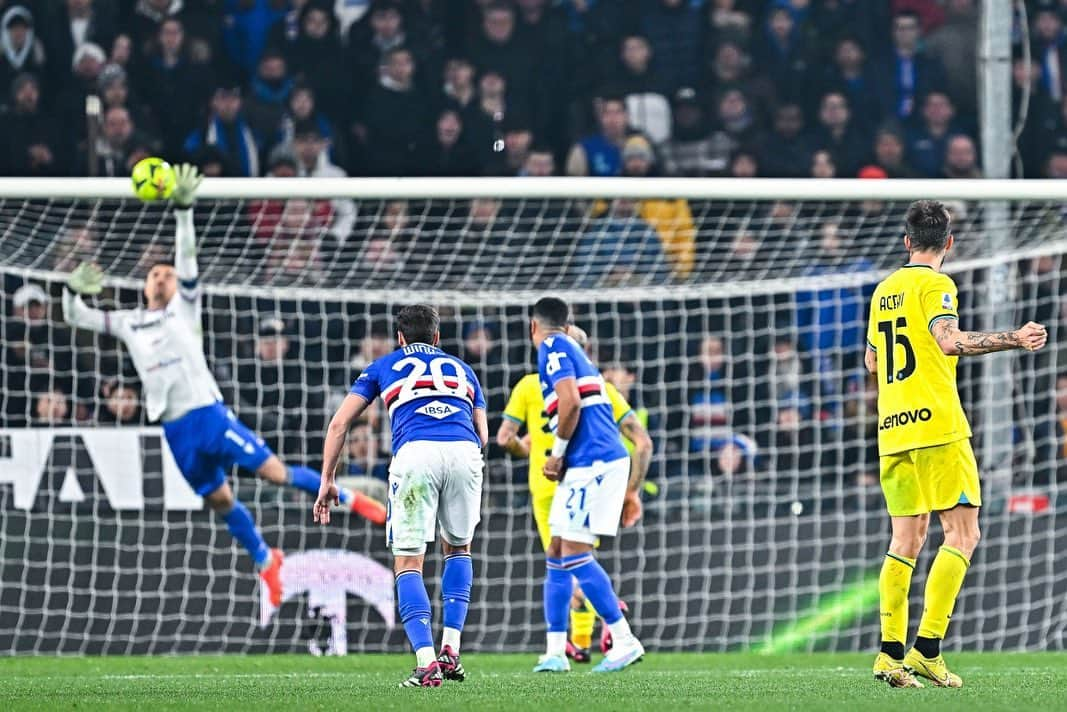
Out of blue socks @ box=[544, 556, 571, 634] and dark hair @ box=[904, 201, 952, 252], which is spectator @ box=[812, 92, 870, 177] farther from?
dark hair @ box=[904, 201, 952, 252]

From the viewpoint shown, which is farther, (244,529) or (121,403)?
(121,403)


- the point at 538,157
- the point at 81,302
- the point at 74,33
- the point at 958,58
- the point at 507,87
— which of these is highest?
the point at 74,33

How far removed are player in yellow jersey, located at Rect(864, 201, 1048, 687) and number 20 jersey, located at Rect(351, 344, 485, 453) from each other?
186 cm

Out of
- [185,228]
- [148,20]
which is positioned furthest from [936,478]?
[148,20]

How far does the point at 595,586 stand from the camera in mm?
8555

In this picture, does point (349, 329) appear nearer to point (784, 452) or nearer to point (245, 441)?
point (245, 441)

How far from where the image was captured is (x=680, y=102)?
13633 mm

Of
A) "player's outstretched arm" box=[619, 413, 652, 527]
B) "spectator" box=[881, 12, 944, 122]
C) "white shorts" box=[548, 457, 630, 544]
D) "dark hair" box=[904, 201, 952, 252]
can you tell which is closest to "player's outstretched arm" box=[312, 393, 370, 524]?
"white shorts" box=[548, 457, 630, 544]

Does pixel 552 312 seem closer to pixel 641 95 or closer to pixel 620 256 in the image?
pixel 620 256

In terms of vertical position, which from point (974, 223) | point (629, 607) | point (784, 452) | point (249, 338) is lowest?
point (629, 607)

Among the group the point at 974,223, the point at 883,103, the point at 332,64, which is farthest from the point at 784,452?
the point at 332,64

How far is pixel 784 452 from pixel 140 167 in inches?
A: 197

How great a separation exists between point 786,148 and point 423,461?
23.1 feet

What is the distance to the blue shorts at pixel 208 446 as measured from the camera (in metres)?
10.2
